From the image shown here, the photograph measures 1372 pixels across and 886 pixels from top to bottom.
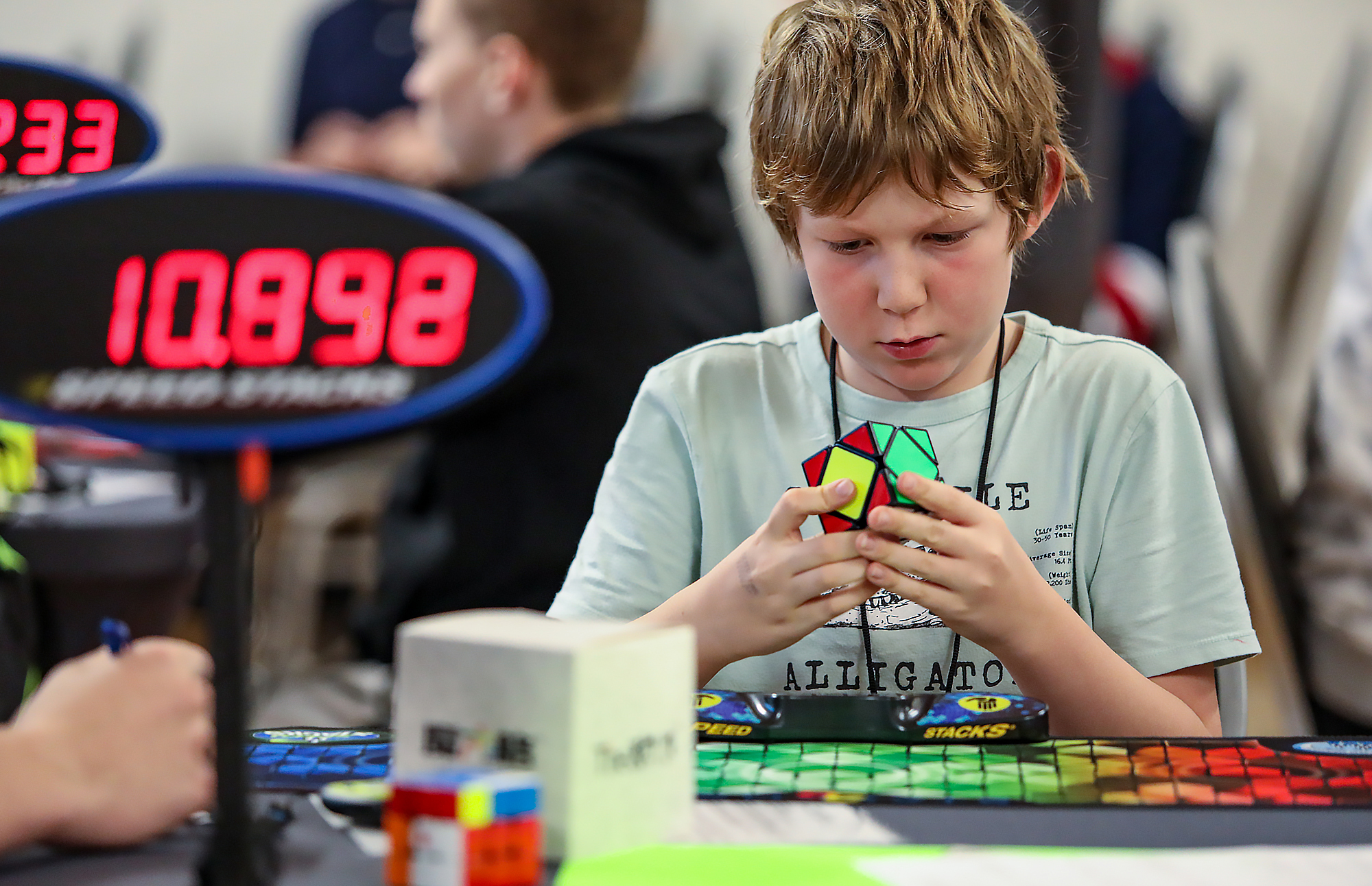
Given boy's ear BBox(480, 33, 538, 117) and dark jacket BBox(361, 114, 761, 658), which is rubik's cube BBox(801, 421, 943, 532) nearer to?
dark jacket BBox(361, 114, 761, 658)

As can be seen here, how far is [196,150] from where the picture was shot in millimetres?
4219

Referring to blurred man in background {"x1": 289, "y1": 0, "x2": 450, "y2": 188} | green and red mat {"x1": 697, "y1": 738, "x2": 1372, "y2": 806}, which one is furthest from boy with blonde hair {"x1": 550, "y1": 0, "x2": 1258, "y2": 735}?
blurred man in background {"x1": 289, "y1": 0, "x2": 450, "y2": 188}

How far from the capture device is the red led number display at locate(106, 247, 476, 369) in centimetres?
48

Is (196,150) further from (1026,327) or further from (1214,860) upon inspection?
(1214,860)

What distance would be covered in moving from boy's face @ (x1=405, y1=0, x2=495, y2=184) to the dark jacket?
0.17 metres

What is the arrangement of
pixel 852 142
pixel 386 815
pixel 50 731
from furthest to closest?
pixel 852 142 → pixel 50 731 → pixel 386 815

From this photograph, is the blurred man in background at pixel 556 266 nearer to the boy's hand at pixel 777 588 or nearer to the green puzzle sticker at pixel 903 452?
the boy's hand at pixel 777 588

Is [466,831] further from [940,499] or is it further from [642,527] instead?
[642,527]

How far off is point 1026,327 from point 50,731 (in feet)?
2.41

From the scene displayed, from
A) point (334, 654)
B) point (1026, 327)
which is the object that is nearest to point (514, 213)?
point (1026, 327)

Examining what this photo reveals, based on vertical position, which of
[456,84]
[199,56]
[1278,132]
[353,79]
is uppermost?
[199,56]

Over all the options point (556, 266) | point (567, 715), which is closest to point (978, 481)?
point (567, 715)

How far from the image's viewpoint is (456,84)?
185 cm

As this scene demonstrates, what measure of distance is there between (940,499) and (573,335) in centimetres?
92
